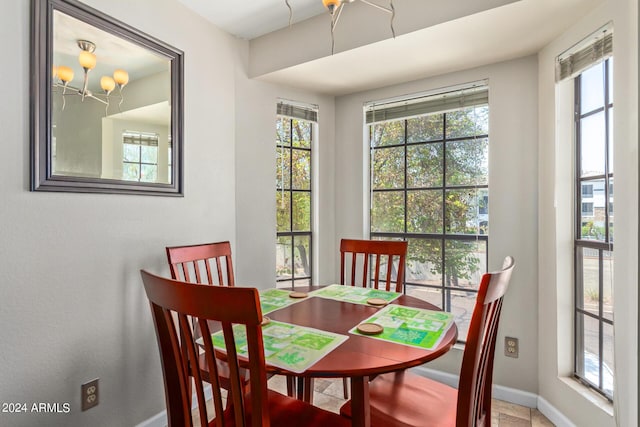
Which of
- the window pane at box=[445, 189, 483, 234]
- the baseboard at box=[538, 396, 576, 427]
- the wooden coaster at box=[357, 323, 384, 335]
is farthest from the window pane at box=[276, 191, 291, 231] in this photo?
the baseboard at box=[538, 396, 576, 427]

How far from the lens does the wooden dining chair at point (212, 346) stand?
30.8 inches

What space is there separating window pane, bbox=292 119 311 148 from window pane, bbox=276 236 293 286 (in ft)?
2.82

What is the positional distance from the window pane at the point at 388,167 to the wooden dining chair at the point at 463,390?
1.66m

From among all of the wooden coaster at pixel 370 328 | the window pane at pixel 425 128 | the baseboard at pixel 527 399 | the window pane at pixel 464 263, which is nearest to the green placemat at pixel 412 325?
the wooden coaster at pixel 370 328

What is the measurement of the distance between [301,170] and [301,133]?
337 mm

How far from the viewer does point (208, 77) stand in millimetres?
2314

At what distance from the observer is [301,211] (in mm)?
2994

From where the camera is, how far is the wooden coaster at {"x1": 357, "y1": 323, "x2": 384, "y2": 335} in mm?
1236

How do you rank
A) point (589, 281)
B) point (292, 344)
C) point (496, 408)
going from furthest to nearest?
point (496, 408)
point (589, 281)
point (292, 344)

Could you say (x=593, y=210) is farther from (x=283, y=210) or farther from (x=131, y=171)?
(x=131, y=171)

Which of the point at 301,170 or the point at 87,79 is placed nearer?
the point at 87,79

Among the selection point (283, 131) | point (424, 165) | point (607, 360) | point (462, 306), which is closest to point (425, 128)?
point (424, 165)

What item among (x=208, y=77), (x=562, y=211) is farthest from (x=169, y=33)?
(x=562, y=211)

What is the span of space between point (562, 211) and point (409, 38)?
4.57 ft
